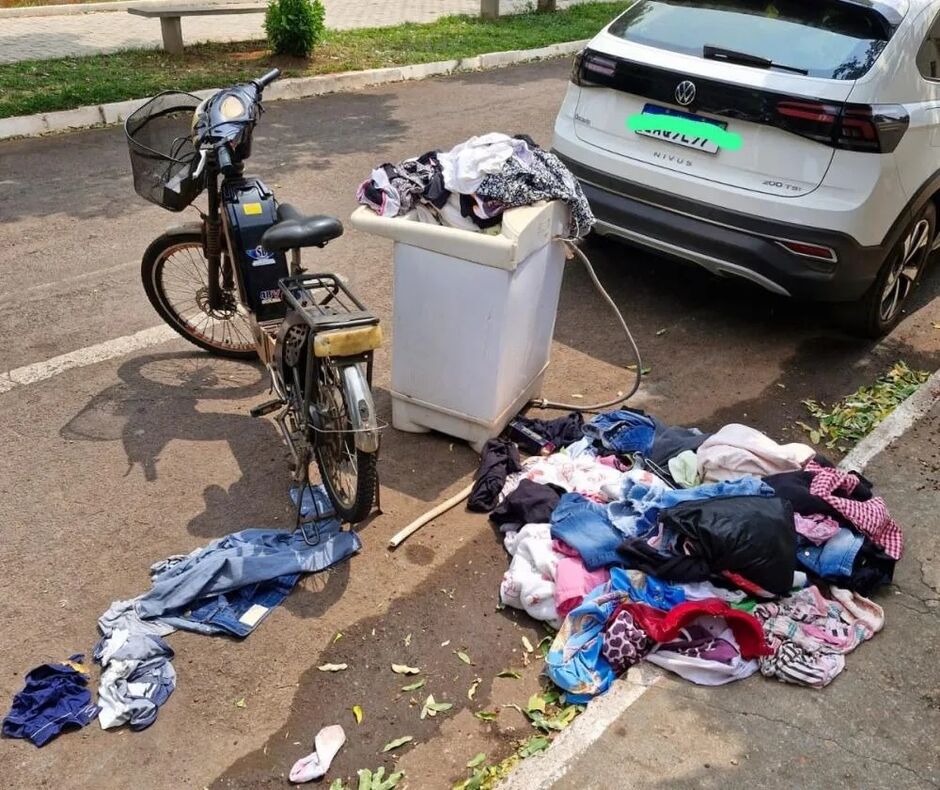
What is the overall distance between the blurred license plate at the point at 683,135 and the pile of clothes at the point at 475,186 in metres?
1.09

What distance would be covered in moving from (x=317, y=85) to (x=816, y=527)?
8.28 m

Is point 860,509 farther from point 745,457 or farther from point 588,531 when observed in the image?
point 588,531

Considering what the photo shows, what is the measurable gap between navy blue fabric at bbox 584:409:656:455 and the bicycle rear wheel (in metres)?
1.23

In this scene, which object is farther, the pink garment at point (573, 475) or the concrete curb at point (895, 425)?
the concrete curb at point (895, 425)

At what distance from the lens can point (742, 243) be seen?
468cm

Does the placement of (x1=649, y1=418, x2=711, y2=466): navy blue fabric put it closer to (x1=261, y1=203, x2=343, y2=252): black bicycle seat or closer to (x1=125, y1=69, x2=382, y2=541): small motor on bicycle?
(x1=125, y1=69, x2=382, y2=541): small motor on bicycle

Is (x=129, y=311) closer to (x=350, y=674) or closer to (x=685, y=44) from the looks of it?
(x=350, y=674)

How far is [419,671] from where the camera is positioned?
3088 mm

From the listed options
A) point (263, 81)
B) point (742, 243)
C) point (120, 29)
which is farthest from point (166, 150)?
point (120, 29)

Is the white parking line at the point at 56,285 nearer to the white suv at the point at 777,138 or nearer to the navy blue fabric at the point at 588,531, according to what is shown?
the white suv at the point at 777,138

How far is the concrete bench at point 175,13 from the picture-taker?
1016 cm

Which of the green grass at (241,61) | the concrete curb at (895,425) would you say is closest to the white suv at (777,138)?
the concrete curb at (895,425)

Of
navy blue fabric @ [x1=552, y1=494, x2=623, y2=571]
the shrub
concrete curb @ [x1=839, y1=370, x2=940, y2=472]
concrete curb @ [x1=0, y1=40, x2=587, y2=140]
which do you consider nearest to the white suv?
concrete curb @ [x1=839, y1=370, x2=940, y2=472]

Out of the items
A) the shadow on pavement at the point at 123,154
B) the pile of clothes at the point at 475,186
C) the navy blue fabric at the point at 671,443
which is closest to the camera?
the pile of clothes at the point at 475,186
